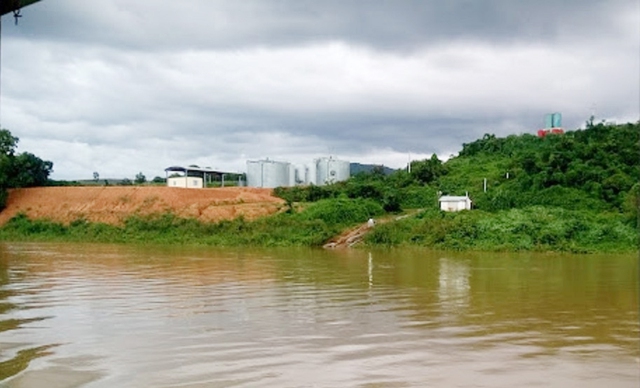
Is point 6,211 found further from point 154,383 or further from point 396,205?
point 154,383

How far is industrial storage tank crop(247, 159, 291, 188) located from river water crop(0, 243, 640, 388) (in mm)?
26916

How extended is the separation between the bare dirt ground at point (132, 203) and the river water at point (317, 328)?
16.7 metres

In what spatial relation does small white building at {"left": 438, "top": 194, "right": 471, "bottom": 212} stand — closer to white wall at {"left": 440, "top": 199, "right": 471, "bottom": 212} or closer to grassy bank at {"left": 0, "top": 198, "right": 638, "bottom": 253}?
white wall at {"left": 440, "top": 199, "right": 471, "bottom": 212}

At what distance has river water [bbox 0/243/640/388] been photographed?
5887mm

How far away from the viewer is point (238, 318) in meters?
8.81

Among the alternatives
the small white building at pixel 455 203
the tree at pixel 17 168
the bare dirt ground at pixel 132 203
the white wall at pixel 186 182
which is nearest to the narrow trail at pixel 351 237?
the small white building at pixel 455 203

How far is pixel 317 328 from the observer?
8148mm

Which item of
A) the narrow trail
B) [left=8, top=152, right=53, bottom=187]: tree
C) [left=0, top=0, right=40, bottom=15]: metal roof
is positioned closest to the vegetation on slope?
the narrow trail

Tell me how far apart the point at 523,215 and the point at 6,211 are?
27.1m

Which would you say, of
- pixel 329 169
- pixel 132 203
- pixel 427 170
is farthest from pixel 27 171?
pixel 427 170

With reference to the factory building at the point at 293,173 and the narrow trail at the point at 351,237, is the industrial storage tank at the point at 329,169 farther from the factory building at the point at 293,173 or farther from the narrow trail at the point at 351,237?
the narrow trail at the point at 351,237

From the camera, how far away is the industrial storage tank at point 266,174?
1688 inches

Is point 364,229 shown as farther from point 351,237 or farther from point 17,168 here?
point 17,168

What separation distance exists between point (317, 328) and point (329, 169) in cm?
3782
